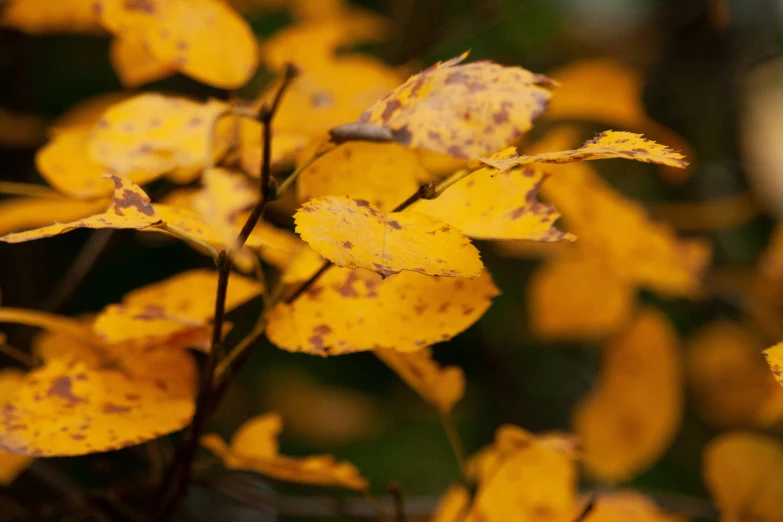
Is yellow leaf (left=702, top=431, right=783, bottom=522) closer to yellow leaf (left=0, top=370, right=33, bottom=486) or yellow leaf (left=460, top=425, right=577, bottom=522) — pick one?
yellow leaf (left=460, top=425, right=577, bottom=522)

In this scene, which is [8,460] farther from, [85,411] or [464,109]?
[464,109]

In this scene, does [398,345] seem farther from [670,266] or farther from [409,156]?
[670,266]

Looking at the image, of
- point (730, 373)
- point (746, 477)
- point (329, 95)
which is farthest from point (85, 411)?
point (730, 373)

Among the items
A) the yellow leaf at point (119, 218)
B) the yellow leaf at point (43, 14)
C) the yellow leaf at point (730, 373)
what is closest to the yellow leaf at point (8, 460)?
the yellow leaf at point (119, 218)

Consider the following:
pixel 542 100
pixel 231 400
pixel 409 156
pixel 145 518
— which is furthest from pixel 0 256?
pixel 542 100

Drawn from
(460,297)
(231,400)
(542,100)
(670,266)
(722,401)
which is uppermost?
(542,100)

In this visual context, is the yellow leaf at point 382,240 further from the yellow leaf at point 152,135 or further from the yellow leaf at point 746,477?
the yellow leaf at point 746,477

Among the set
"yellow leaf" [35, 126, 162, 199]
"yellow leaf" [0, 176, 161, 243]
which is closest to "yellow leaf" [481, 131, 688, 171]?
"yellow leaf" [0, 176, 161, 243]
